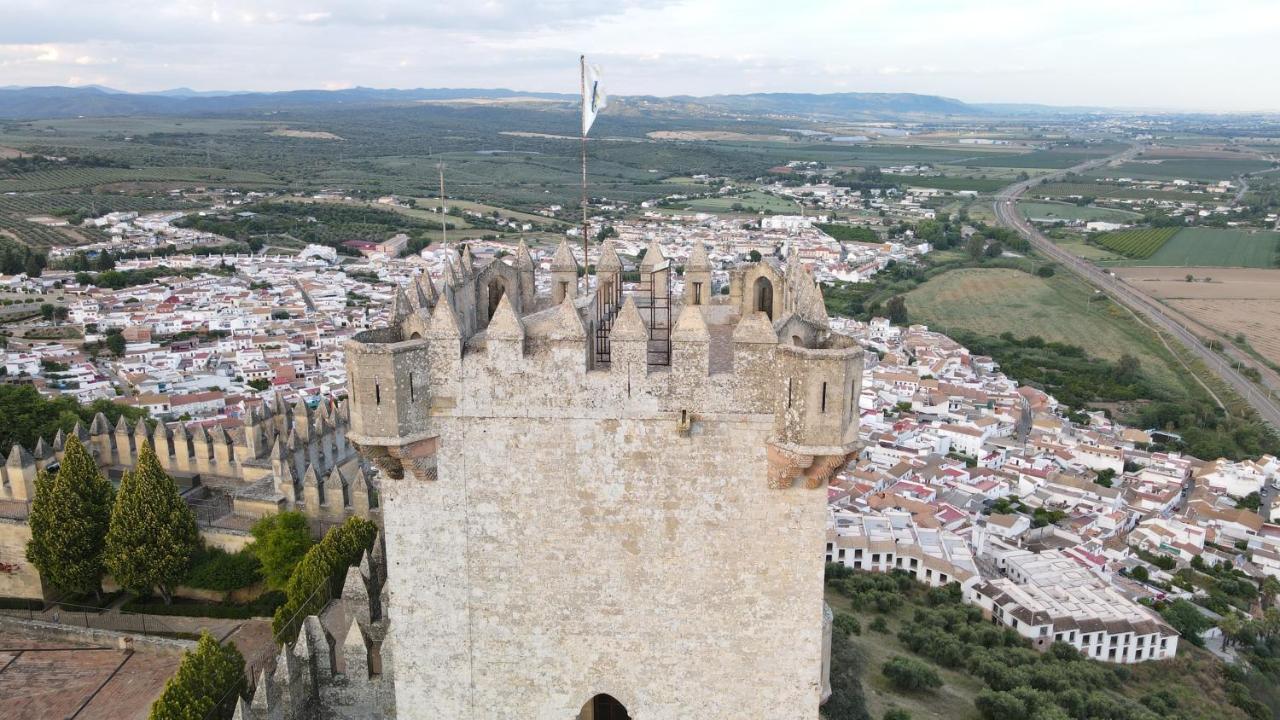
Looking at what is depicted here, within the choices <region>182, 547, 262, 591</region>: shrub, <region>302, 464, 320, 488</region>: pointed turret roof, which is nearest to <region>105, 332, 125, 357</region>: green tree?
<region>182, 547, 262, 591</region>: shrub

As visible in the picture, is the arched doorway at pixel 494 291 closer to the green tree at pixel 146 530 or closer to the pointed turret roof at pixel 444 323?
the pointed turret roof at pixel 444 323

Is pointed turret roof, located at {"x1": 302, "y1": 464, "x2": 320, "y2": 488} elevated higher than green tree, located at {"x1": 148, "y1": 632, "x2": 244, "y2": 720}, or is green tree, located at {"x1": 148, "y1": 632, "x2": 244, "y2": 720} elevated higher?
pointed turret roof, located at {"x1": 302, "y1": 464, "x2": 320, "y2": 488}

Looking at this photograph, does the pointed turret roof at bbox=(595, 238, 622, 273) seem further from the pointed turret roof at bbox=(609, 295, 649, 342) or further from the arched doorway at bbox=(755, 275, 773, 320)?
the pointed turret roof at bbox=(609, 295, 649, 342)

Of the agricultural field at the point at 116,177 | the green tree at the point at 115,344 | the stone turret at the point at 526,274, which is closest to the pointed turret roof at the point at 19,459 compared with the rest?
the stone turret at the point at 526,274

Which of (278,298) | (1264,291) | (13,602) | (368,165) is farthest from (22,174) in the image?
(1264,291)

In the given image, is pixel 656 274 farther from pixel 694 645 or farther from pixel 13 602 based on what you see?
pixel 13 602

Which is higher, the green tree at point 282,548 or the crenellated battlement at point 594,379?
the crenellated battlement at point 594,379

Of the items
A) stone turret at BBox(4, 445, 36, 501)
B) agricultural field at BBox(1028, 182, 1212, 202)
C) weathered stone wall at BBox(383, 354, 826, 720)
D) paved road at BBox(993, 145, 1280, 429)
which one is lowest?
paved road at BBox(993, 145, 1280, 429)
